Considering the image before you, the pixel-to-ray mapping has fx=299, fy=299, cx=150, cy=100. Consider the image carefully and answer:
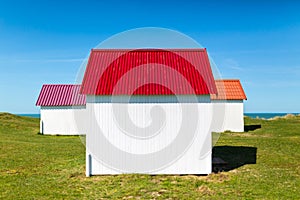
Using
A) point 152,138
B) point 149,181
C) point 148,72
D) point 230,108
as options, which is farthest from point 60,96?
point 149,181

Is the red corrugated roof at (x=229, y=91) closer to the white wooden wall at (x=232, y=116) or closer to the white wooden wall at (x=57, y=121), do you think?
the white wooden wall at (x=232, y=116)

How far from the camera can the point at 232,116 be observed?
31125mm

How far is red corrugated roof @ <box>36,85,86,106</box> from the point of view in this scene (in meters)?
29.5

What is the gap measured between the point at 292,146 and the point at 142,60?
13153 millimetres

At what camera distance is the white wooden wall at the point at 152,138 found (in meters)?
12.4

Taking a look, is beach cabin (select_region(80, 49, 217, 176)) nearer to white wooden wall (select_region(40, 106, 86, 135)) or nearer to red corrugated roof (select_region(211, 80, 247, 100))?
white wooden wall (select_region(40, 106, 86, 135))

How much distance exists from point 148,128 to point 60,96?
20.1m

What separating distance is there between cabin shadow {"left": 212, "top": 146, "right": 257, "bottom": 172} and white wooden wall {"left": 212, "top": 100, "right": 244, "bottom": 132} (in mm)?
10912

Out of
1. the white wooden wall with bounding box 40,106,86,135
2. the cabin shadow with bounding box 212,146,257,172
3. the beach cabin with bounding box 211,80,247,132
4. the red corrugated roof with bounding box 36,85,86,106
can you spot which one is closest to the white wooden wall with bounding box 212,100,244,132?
the beach cabin with bounding box 211,80,247,132

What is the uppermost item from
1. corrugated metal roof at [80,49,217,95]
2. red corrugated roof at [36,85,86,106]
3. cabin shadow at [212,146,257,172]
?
corrugated metal roof at [80,49,217,95]

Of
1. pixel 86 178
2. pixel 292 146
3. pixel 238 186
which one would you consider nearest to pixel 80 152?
pixel 86 178

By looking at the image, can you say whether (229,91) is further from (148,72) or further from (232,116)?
(148,72)

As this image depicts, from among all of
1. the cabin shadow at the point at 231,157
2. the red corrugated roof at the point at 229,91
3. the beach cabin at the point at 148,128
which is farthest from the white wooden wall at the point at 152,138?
the red corrugated roof at the point at 229,91

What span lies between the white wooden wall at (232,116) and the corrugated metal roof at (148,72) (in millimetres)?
17751
